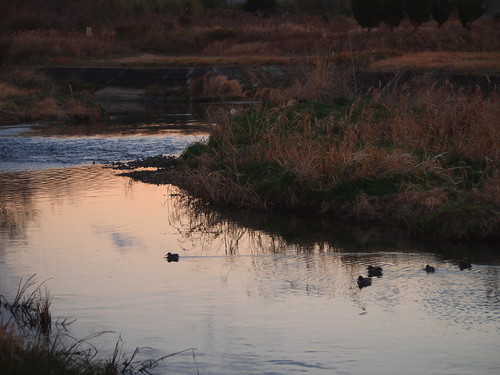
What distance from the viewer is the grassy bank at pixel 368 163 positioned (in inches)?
538

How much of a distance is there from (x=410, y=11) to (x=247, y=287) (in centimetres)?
4060

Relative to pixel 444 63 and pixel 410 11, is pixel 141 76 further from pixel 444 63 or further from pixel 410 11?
pixel 444 63

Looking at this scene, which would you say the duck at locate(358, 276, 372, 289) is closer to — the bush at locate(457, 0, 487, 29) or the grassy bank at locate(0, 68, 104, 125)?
the grassy bank at locate(0, 68, 104, 125)

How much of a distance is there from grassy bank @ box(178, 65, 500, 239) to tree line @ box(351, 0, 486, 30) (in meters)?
31.8

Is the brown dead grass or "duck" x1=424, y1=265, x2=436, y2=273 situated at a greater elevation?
the brown dead grass

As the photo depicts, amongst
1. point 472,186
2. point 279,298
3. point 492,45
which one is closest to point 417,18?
point 492,45

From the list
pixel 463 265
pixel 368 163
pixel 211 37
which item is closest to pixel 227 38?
pixel 211 37

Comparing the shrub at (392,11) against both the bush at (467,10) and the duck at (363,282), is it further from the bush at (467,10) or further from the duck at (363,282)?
the duck at (363,282)

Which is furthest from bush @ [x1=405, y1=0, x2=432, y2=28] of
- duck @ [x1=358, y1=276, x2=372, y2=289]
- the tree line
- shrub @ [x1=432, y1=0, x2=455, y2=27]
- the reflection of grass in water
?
the reflection of grass in water

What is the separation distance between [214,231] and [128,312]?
4558 mm

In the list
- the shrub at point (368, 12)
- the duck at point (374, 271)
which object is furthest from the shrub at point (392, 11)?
the duck at point (374, 271)

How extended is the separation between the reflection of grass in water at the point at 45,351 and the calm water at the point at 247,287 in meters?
0.25

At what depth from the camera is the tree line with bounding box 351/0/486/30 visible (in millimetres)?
49594

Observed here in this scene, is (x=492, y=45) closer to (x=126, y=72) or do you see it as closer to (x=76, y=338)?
(x=126, y=72)
